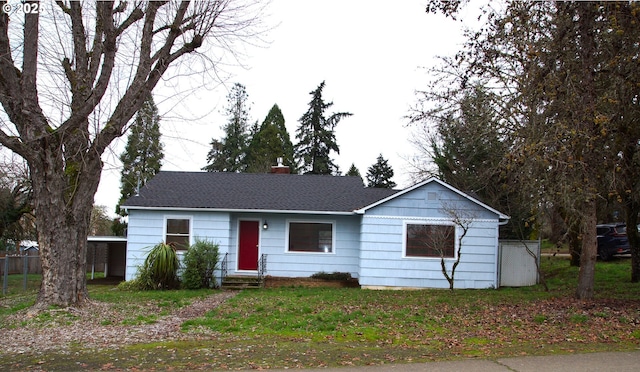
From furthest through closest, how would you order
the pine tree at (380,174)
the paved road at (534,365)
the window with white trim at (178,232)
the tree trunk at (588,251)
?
1. the pine tree at (380,174)
2. the window with white trim at (178,232)
3. the tree trunk at (588,251)
4. the paved road at (534,365)

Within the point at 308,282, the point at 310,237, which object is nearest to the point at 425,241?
the point at 310,237

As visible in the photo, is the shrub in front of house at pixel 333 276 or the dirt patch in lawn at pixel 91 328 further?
the shrub in front of house at pixel 333 276

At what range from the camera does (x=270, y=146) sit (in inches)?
1597

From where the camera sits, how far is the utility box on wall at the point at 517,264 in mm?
18422

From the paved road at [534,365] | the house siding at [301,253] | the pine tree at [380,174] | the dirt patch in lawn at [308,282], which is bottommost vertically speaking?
the dirt patch in lawn at [308,282]

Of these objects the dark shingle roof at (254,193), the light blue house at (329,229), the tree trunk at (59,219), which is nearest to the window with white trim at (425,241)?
the light blue house at (329,229)

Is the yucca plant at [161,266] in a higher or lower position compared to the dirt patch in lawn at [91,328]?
higher

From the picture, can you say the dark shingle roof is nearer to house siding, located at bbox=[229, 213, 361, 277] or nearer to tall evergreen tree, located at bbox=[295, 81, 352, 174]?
house siding, located at bbox=[229, 213, 361, 277]

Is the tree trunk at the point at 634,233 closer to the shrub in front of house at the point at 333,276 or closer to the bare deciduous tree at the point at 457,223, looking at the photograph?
the bare deciduous tree at the point at 457,223

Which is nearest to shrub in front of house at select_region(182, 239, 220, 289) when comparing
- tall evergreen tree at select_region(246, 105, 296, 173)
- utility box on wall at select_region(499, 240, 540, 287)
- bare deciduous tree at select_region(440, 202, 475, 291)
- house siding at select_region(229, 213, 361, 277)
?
house siding at select_region(229, 213, 361, 277)

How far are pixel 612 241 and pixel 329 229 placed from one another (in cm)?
1194

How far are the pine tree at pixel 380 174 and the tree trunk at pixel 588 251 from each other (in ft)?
106

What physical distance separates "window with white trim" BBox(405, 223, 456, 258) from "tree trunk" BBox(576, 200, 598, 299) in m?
5.55

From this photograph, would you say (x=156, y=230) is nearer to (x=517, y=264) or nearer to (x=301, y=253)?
(x=301, y=253)
